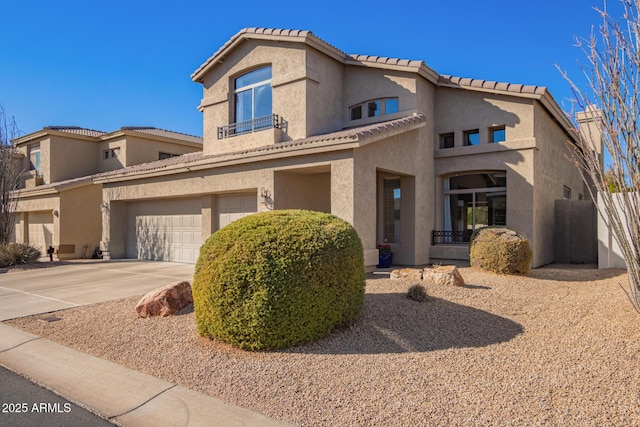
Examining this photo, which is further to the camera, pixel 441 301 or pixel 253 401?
pixel 441 301

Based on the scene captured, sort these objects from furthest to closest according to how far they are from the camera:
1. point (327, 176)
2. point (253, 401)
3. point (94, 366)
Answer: point (327, 176)
point (94, 366)
point (253, 401)

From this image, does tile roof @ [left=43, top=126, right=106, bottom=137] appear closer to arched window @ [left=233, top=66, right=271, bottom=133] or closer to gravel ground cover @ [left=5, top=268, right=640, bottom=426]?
arched window @ [left=233, top=66, right=271, bottom=133]

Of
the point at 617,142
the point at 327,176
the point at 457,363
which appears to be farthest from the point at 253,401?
the point at 327,176

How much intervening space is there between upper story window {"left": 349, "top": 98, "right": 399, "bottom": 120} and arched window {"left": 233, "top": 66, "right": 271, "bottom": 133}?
313 centimetres

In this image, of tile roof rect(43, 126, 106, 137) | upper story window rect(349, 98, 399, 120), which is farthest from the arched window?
tile roof rect(43, 126, 106, 137)

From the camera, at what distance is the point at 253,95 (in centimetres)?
1573

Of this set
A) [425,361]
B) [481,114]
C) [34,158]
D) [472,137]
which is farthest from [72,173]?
[425,361]

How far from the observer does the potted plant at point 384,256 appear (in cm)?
1276

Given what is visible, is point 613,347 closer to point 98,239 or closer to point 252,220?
point 252,220

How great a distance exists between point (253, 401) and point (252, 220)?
2780mm

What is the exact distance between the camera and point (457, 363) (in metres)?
5.03

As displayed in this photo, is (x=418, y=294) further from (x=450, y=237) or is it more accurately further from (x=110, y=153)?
(x=110, y=153)

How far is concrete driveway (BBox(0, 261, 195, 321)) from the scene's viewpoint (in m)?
9.04

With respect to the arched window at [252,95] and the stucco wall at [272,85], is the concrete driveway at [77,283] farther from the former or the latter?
the arched window at [252,95]
